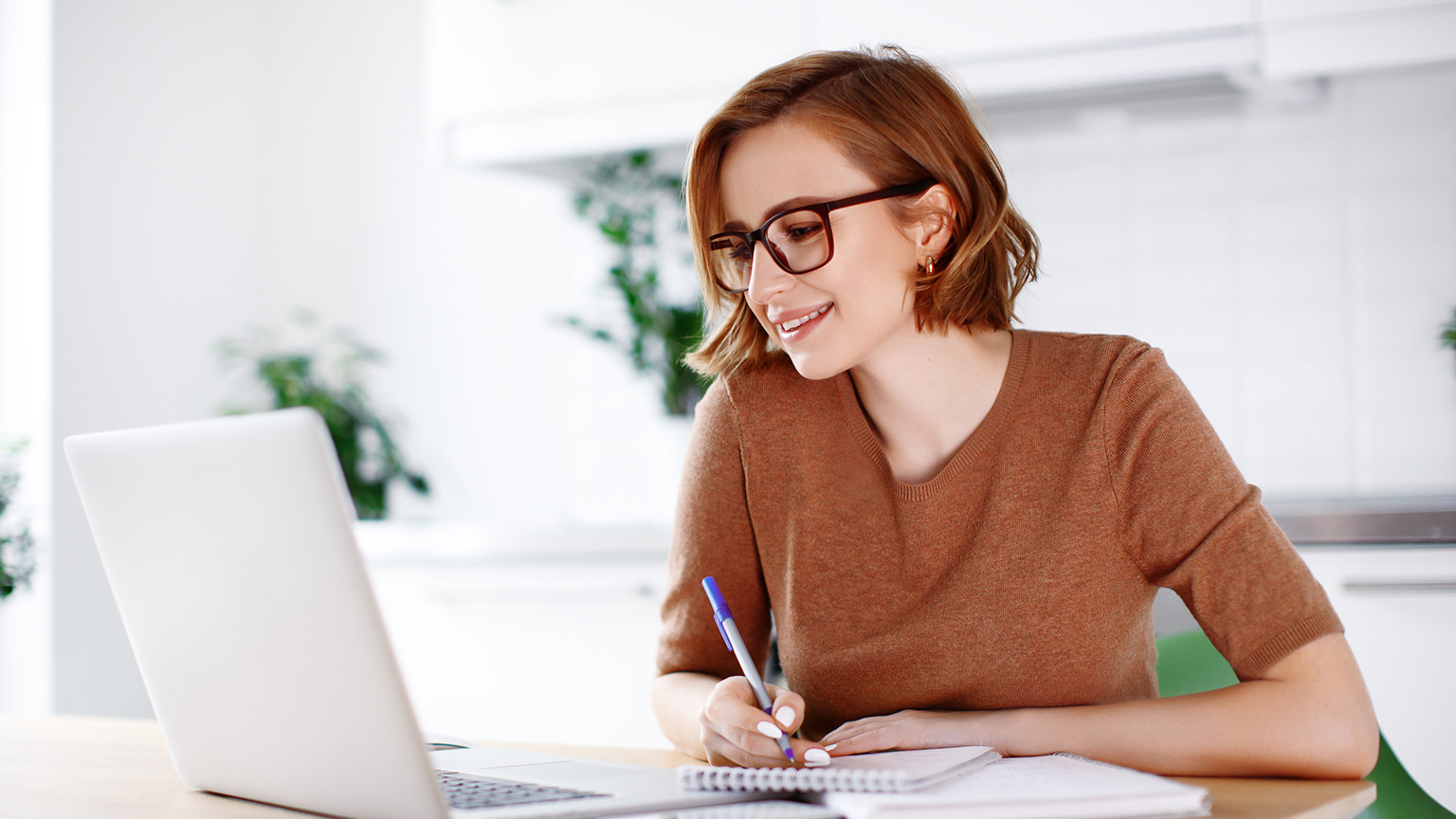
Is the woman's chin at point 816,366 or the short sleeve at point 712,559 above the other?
the woman's chin at point 816,366

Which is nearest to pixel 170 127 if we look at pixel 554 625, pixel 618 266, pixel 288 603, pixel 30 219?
pixel 30 219

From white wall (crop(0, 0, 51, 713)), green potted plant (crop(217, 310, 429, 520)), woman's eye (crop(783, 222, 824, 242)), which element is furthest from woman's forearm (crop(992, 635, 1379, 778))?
white wall (crop(0, 0, 51, 713))

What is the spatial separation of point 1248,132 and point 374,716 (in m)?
2.44

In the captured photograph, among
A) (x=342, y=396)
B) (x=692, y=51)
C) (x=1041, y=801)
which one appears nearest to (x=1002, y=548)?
(x=1041, y=801)

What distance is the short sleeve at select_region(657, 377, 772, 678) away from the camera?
1224 mm

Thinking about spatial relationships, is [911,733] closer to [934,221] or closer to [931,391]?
[931,391]

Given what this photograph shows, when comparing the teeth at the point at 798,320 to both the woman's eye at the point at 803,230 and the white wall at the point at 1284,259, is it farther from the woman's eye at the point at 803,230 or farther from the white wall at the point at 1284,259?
the white wall at the point at 1284,259

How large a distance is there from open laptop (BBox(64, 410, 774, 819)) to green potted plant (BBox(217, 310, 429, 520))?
224 cm

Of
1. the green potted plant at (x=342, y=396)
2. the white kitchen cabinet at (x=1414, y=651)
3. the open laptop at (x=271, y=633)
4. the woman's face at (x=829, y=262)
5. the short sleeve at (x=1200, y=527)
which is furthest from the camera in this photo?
the green potted plant at (x=342, y=396)

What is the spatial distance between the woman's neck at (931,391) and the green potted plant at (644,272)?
1.47 metres

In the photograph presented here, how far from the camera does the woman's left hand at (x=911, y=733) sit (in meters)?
0.87

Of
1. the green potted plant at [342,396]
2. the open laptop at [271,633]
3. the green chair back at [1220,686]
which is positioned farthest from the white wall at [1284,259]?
the open laptop at [271,633]

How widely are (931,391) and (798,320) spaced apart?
170 millimetres

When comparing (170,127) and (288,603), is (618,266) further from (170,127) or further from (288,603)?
(288,603)
